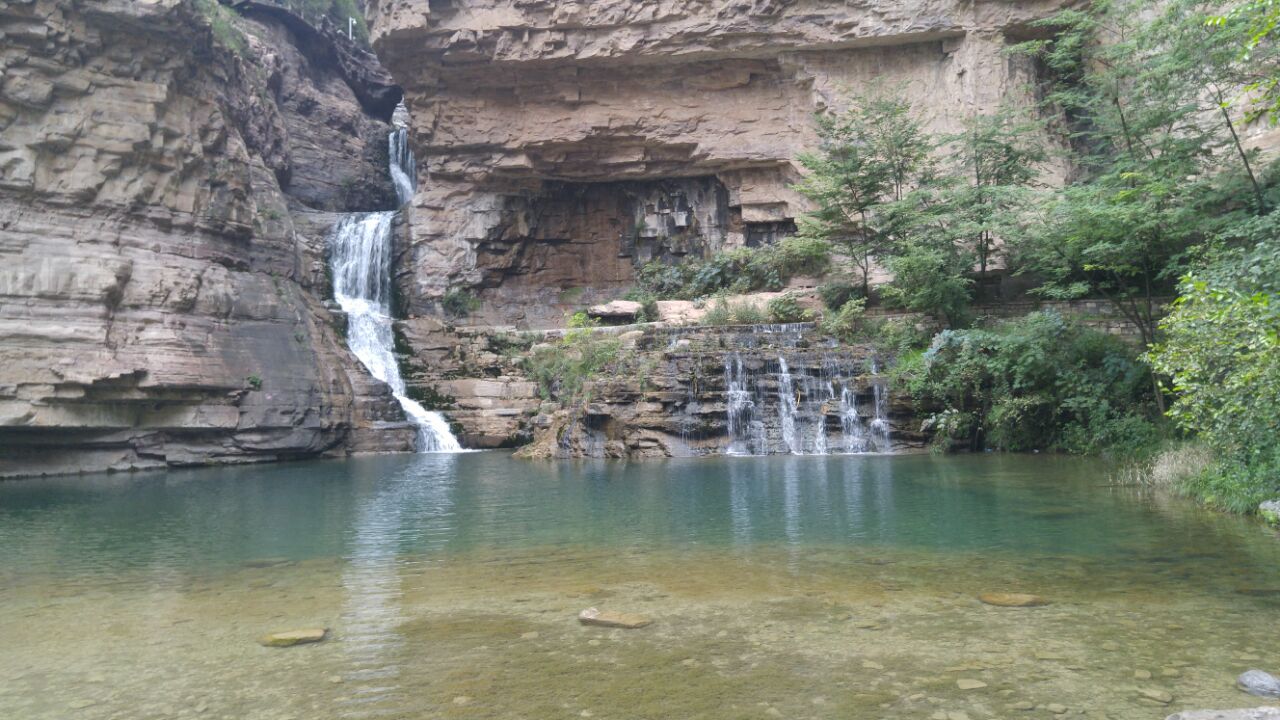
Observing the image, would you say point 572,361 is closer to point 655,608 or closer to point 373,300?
point 373,300

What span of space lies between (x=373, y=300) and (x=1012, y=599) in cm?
2663

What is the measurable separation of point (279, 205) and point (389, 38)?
7.01m

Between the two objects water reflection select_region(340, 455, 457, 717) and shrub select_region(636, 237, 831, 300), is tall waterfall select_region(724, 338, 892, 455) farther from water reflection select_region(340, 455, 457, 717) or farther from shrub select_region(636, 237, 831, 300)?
water reflection select_region(340, 455, 457, 717)

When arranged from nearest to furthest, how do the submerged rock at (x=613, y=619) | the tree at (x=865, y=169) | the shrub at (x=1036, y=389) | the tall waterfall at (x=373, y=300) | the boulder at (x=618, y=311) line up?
1. the submerged rock at (x=613, y=619)
2. the shrub at (x=1036, y=389)
3. the tree at (x=865, y=169)
4. the tall waterfall at (x=373, y=300)
5. the boulder at (x=618, y=311)

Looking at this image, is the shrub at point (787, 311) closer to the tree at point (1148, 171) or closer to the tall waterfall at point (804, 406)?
the tall waterfall at point (804, 406)

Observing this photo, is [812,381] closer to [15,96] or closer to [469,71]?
[469,71]

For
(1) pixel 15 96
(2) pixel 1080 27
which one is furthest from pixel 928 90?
(1) pixel 15 96

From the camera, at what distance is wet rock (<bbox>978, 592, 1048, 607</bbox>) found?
4.96 meters

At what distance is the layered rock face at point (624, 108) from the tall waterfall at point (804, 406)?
10.7 meters

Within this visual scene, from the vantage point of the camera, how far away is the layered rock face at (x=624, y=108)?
2584 cm

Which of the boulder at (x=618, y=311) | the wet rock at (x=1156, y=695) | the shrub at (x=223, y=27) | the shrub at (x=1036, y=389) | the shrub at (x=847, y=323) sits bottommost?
the wet rock at (x=1156, y=695)

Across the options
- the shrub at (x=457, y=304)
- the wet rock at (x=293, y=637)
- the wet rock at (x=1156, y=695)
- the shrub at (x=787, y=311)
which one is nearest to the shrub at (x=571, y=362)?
the shrub at (x=787, y=311)

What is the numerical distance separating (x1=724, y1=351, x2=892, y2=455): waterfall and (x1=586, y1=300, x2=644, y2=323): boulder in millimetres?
7580

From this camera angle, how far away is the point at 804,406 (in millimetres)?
18734
